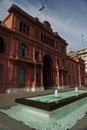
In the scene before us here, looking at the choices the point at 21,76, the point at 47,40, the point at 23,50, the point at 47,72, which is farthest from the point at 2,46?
the point at 47,72

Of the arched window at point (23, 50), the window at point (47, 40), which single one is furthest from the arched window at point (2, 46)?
the window at point (47, 40)

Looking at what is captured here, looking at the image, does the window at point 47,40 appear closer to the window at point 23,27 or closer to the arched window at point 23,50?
the window at point 23,27

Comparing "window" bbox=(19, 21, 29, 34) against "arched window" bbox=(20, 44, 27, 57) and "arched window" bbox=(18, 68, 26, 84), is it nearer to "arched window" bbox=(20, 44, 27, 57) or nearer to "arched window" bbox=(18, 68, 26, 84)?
"arched window" bbox=(20, 44, 27, 57)

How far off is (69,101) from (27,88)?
14.3m

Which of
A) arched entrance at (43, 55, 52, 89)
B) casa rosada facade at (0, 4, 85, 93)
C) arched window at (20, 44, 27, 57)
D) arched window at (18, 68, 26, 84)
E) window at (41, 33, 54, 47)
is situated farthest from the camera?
arched entrance at (43, 55, 52, 89)

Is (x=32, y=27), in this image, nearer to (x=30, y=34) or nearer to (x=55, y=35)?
(x=30, y=34)

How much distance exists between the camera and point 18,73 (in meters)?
20.0

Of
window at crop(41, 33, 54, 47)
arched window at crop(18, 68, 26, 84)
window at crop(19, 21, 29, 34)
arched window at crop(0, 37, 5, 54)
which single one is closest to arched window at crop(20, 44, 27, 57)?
arched window at crop(18, 68, 26, 84)

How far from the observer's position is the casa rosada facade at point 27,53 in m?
18.9

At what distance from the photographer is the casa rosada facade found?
18.9 m

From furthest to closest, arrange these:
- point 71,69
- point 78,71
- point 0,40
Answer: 1. point 78,71
2. point 71,69
3. point 0,40

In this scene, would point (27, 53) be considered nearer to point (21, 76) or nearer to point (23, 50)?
point (23, 50)

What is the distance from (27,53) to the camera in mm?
22469

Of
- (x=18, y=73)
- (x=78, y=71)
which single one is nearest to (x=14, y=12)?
(x=18, y=73)
